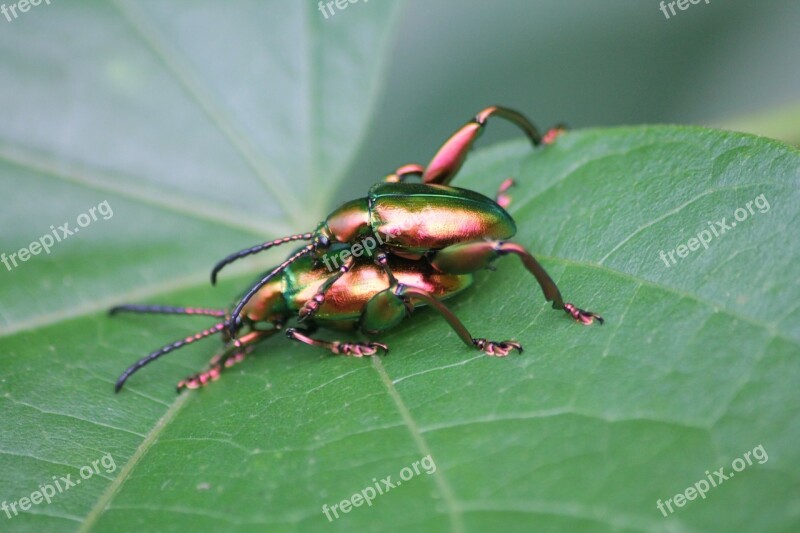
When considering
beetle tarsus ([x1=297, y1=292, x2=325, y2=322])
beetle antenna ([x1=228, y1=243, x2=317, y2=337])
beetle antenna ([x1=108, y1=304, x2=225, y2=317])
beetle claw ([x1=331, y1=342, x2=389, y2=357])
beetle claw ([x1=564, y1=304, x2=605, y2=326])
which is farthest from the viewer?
beetle antenna ([x1=108, y1=304, x2=225, y2=317])

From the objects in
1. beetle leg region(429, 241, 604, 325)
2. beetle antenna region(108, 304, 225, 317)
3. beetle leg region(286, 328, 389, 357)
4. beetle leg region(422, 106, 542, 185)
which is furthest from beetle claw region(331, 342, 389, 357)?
beetle leg region(422, 106, 542, 185)

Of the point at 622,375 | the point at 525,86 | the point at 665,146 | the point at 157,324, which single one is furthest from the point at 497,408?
the point at 525,86

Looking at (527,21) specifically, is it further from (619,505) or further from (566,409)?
(619,505)

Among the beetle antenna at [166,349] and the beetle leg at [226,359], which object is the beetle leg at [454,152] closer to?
the beetle leg at [226,359]

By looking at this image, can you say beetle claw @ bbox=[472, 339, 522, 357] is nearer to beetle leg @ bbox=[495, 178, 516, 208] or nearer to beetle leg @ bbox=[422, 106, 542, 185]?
beetle leg @ bbox=[495, 178, 516, 208]

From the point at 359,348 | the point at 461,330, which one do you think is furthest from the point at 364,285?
the point at 461,330

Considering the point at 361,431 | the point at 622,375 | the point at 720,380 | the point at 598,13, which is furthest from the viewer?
the point at 598,13

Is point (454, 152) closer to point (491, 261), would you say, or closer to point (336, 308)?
point (491, 261)
